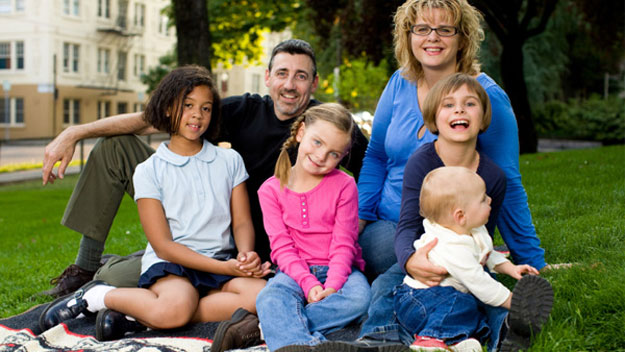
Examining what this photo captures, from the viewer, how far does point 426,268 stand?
2809 millimetres

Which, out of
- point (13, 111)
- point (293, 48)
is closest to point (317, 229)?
point (293, 48)

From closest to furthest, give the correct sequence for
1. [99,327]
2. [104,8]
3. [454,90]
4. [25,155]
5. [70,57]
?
[454,90] < [99,327] < [25,155] < [70,57] < [104,8]

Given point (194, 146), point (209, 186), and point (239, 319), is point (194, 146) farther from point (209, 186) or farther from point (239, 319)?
point (239, 319)

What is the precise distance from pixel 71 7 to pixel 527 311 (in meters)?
39.9

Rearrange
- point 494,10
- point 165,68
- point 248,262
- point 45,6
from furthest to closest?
point 165,68 < point 45,6 < point 494,10 < point 248,262

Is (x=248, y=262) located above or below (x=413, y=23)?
below

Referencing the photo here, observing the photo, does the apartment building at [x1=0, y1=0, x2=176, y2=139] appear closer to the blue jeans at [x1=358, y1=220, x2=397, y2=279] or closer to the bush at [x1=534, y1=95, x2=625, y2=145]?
the bush at [x1=534, y1=95, x2=625, y2=145]

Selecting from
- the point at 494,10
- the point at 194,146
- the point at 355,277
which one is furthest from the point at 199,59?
the point at 355,277

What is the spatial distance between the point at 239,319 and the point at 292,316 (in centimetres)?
32

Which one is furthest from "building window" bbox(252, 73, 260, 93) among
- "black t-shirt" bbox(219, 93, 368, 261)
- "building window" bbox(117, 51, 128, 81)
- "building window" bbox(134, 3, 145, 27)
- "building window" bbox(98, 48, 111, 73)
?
"black t-shirt" bbox(219, 93, 368, 261)

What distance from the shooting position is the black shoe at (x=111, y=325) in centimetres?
337

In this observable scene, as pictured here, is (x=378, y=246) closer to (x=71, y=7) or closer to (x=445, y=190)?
(x=445, y=190)

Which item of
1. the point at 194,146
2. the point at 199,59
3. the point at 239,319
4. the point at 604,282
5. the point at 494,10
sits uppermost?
the point at 494,10

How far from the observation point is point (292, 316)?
304 cm
